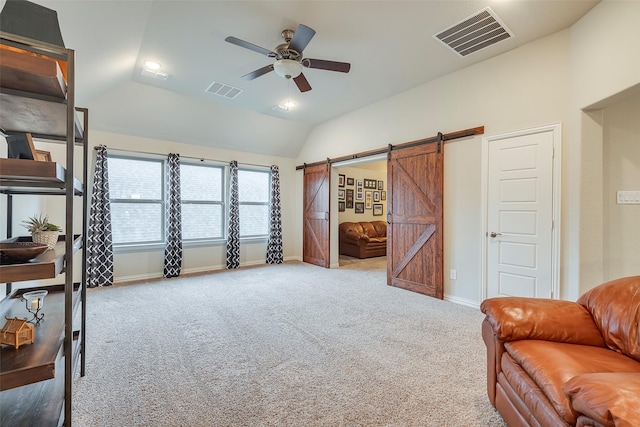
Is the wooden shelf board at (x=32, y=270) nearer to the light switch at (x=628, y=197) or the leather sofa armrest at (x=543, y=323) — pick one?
the leather sofa armrest at (x=543, y=323)

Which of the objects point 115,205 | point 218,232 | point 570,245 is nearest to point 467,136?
point 570,245

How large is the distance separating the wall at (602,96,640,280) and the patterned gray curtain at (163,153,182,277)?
19.5 ft

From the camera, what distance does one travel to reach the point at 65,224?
133 centimetres

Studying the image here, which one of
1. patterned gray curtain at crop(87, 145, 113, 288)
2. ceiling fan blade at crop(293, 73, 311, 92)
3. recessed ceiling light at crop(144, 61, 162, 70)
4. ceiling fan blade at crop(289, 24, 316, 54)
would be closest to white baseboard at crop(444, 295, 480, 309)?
ceiling fan blade at crop(293, 73, 311, 92)

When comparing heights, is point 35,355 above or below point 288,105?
below

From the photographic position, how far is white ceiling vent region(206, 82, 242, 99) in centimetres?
429

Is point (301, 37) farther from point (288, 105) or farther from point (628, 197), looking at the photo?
point (628, 197)

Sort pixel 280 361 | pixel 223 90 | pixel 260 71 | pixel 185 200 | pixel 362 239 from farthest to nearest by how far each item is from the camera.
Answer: pixel 362 239 → pixel 185 200 → pixel 223 90 → pixel 260 71 → pixel 280 361

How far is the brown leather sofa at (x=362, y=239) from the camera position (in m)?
7.18

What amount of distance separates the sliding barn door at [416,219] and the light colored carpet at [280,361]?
1.41ft

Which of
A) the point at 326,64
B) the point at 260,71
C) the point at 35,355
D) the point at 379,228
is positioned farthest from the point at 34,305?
the point at 379,228

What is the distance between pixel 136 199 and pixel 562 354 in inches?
229

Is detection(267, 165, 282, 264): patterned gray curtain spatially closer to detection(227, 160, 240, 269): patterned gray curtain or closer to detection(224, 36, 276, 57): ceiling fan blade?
detection(227, 160, 240, 269): patterned gray curtain

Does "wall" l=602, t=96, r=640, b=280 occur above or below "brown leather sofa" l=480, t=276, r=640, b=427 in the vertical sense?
above
